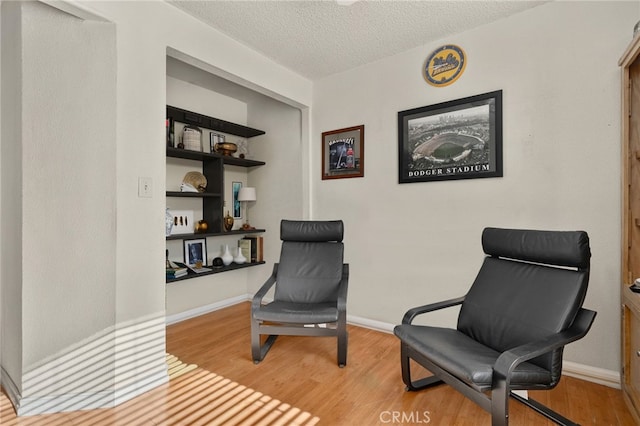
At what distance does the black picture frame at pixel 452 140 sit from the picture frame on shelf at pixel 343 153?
411mm

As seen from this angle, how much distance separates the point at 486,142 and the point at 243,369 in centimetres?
244

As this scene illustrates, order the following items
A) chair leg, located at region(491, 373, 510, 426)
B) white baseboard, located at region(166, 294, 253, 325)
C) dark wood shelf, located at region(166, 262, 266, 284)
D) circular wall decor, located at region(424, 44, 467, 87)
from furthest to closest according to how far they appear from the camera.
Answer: white baseboard, located at region(166, 294, 253, 325) < dark wood shelf, located at region(166, 262, 266, 284) < circular wall decor, located at region(424, 44, 467, 87) < chair leg, located at region(491, 373, 510, 426)

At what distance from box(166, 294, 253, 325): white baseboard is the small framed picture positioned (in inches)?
19.5

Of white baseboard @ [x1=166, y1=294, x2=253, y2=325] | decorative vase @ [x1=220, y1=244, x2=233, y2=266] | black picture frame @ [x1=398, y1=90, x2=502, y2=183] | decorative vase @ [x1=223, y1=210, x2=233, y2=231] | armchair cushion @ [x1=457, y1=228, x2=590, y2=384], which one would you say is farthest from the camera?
decorative vase @ [x1=223, y1=210, x2=233, y2=231]

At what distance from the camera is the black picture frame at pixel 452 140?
2.34 m

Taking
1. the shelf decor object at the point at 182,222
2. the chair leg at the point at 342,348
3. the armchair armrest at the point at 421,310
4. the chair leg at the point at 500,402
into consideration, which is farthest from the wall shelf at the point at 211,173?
the chair leg at the point at 500,402

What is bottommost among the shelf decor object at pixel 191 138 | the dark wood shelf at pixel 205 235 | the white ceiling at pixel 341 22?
the dark wood shelf at pixel 205 235

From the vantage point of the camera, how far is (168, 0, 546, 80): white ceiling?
84.6 inches

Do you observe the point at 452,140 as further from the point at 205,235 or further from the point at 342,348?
the point at 205,235

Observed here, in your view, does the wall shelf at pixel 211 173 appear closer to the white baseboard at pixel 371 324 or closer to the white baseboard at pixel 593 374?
the white baseboard at pixel 371 324

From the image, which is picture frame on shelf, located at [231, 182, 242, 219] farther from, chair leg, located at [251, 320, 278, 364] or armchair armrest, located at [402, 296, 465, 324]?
armchair armrest, located at [402, 296, 465, 324]

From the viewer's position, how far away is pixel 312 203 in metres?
3.35

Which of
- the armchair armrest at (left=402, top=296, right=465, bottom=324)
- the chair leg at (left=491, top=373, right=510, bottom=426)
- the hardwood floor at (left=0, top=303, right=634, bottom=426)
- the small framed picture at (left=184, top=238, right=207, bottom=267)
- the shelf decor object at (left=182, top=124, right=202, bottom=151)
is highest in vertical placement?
the shelf decor object at (left=182, top=124, right=202, bottom=151)

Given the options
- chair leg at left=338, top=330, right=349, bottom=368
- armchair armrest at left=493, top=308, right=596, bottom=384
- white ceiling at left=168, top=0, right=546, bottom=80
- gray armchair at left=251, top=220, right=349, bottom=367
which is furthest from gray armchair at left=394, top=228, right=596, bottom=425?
white ceiling at left=168, top=0, right=546, bottom=80
